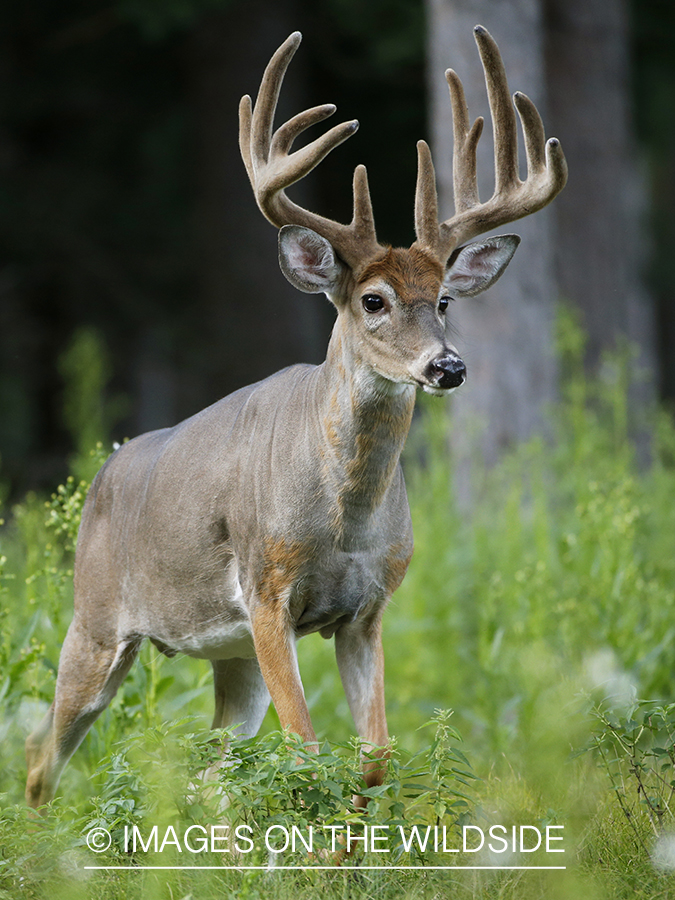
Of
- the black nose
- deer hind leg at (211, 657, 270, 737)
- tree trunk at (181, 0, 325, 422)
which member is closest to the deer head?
the black nose

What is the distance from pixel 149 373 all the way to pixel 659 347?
8685 millimetres

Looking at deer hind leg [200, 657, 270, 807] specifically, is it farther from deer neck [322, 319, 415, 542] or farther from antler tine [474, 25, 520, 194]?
antler tine [474, 25, 520, 194]

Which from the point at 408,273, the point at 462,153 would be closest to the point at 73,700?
the point at 408,273

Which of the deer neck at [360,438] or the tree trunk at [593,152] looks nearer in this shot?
the deer neck at [360,438]

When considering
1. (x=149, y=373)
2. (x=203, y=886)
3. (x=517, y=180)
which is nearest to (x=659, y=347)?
(x=149, y=373)

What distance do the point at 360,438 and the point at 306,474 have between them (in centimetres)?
20

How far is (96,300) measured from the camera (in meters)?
15.9

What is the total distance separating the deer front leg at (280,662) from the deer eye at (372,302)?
0.96 m

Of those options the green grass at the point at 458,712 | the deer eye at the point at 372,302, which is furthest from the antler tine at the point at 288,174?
the green grass at the point at 458,712

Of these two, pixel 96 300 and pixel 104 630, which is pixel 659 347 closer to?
pixel 96 300

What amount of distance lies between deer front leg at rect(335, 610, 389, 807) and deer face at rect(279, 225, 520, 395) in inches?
32.7

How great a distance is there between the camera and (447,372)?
3.60 metres

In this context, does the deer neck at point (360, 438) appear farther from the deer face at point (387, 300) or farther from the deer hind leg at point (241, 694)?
the deer hind leg at point (241, 694)

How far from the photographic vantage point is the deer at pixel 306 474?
12.4 feet
